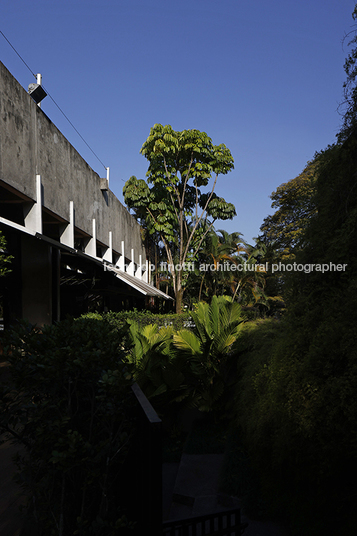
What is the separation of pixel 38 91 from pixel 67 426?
9546 millimetres

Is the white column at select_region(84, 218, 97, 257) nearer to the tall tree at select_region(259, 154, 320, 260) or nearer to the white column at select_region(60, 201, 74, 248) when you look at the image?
the white column at select_region(60, 201, 74, 248)

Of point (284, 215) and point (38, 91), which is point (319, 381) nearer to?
point (38, 91)

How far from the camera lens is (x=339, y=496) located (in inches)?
119

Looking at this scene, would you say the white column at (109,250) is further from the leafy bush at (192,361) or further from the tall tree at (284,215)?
the tall tree at (284,215)

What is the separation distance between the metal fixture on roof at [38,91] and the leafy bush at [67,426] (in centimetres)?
868

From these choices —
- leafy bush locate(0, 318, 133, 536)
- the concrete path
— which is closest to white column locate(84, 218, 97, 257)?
the concrete path

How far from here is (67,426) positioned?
2684mm

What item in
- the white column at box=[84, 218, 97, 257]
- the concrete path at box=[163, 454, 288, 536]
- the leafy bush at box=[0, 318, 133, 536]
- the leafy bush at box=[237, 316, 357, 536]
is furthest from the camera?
the white column at box=[84, 218, 97, 257]

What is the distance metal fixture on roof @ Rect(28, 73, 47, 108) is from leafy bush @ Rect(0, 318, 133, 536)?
8.68m

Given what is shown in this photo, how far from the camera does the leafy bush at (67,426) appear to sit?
7.70 feet

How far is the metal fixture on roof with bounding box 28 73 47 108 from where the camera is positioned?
9.48 meters

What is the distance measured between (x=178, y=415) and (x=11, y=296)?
5.75 meters

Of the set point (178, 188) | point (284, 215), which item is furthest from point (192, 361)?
point (284, 215)

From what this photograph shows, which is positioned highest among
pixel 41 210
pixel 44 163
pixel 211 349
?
pixel 44 163
